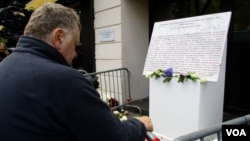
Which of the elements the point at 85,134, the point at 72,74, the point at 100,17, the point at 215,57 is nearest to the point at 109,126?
the point at 85,134

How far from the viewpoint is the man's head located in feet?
5.07

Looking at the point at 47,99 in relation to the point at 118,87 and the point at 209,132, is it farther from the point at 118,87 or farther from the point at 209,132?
the point at 118,87

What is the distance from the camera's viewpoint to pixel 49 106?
138 centimetres

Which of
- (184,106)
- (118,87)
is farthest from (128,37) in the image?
(184,106)

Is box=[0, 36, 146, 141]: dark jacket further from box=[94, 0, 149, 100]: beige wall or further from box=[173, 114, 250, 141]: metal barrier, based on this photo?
box=[94, 0, 149, 100]: beige wall

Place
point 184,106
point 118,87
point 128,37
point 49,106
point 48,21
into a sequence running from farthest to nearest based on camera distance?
point 118,87 → point 128,37 → point 184,106 → point 48,21 → point 49,106

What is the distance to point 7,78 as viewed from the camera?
1.48 metres

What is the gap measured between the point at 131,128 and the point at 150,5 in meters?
5.26

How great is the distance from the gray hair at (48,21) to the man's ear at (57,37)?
22 mm

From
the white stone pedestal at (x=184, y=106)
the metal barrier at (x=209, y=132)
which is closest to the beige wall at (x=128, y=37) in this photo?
the white stone pedestal at (x=184, y=106)

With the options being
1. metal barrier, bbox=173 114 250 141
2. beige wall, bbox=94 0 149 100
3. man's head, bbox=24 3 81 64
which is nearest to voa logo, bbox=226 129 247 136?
metal barrier, bbox=173 114 250 141

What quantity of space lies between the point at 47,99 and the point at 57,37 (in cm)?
35

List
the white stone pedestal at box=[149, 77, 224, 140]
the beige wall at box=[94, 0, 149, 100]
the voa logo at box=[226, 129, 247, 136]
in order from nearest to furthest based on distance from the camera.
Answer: the voa logo at box=[226, 129, 247, 136], the white stone pedestal at box=[149, 77, 224, 140], the beige wall at box=[94, 0, 149, 100]

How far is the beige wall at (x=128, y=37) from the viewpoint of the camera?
20.5 feet
